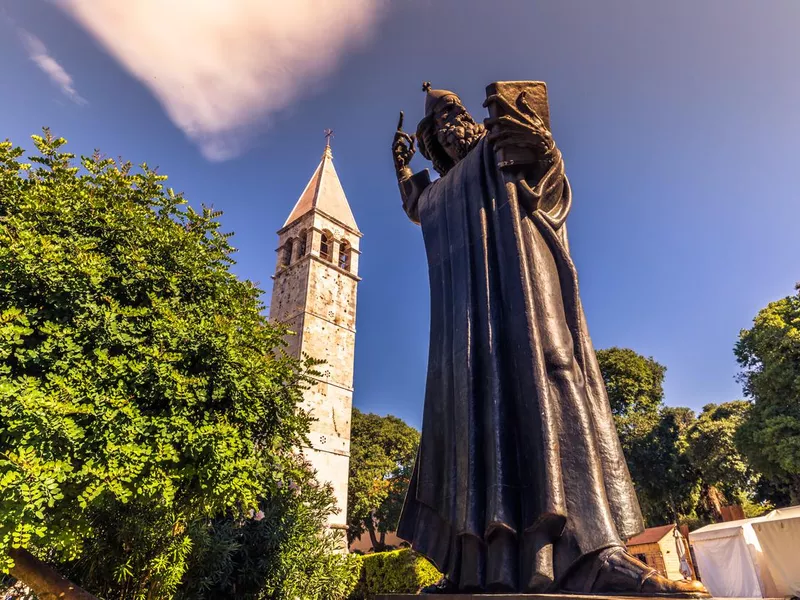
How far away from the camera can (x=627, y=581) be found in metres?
2.00

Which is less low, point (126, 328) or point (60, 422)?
point (126, 328)

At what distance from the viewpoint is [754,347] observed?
18.6 m

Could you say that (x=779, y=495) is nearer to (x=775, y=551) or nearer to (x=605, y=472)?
(x=775, y=551)

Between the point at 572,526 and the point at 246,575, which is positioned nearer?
the point at 572,526

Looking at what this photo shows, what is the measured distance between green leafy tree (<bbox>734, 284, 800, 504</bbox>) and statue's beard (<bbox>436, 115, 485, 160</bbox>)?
17.4 metres

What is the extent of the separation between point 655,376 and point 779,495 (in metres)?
8.64

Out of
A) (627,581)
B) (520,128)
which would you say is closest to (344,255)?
(520,128)

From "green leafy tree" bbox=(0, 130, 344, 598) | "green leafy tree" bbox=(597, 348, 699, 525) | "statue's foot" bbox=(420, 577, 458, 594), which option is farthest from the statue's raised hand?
"green leafy tree" bbox=(597, 348, 699, 525)

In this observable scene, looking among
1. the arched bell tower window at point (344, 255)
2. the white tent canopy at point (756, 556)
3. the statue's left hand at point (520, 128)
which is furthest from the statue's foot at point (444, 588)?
the arched bell tower window at point (344, 255)

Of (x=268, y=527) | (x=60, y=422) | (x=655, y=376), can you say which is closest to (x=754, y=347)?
(x=655, y=376)

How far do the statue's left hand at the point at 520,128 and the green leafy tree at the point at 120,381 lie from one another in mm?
5570

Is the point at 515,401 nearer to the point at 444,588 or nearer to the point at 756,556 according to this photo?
the point at 444,588

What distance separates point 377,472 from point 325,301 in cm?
1133

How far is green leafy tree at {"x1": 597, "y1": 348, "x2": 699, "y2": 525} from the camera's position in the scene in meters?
24.5
